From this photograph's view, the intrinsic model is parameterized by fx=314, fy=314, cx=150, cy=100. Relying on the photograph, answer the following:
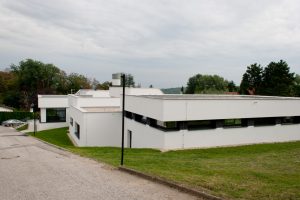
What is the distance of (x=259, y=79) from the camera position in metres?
58.9

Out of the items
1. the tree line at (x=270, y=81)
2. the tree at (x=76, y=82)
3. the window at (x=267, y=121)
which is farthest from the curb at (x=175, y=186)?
the tree at (x=76, y=82)

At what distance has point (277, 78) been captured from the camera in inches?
2162

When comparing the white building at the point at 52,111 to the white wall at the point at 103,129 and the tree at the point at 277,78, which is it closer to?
the white wall at the point at 103,129

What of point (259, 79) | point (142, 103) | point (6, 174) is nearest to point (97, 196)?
point (6, 174)

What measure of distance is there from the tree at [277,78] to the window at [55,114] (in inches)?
1364

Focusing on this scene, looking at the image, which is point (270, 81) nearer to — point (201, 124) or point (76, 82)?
point (201, 124)

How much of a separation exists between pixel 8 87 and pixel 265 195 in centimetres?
9358

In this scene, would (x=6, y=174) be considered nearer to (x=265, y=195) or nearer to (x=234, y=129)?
(x=265, y=195)

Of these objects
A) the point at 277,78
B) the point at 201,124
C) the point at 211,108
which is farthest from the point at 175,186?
the point at 277,78

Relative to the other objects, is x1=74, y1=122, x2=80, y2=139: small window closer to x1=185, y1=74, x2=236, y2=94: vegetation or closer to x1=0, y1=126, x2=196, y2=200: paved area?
x1=0, y1=126, x2=196, y2=200: paved area

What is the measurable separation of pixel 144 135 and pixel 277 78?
38.3m

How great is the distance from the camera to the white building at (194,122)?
860 inches

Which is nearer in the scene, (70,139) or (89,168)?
(89,168)

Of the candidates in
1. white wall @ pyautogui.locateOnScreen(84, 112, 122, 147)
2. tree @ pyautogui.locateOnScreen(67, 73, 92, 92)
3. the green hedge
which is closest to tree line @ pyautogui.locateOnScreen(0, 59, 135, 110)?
tree @ pyautogui.locateOnScreen(67, 73, 92, 92)
